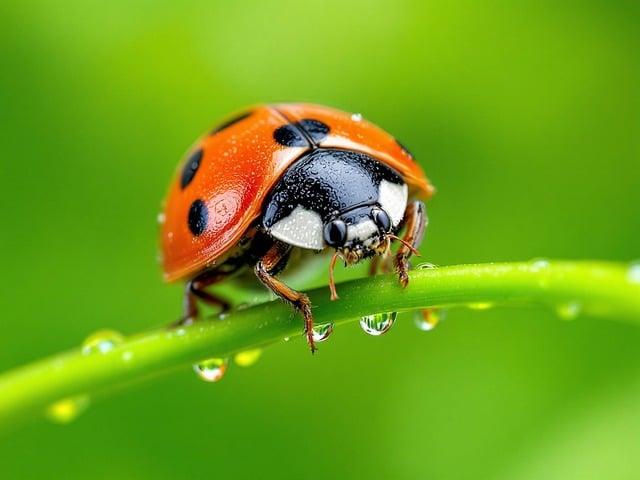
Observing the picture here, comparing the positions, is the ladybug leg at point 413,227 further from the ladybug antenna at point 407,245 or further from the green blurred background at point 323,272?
the green blurred background at point 323,272

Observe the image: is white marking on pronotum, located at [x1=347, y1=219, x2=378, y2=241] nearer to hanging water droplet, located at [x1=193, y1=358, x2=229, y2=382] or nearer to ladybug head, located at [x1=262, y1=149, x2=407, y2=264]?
ladybug head, located at [x1=262, y1=149, x2=407, y2=264]

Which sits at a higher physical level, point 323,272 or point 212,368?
point 323,272

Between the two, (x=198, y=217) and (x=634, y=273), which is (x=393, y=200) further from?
(x=634, y=273)

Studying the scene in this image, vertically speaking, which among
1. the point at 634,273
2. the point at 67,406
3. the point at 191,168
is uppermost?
the point at 191,168

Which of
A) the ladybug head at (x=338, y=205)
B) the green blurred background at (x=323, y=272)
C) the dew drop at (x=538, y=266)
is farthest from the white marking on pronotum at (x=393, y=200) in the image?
the green blurred background at (x=323, y=272)

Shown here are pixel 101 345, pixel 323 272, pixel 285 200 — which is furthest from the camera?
pixel 323 272

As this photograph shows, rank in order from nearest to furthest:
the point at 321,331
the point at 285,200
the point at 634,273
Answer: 1. the point at 634,273
2. the point at 321,331
3. the point at 285,200

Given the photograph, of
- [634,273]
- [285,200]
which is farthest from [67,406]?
[634,273]
